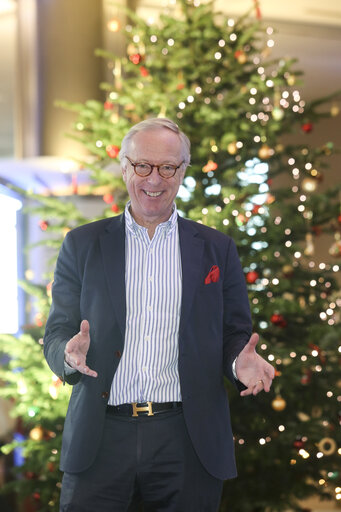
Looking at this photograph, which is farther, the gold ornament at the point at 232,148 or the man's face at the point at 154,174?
the gold ornament at the point at 232,148

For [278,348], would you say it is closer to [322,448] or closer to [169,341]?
[322,448]

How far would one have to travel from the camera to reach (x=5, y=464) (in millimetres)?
4586

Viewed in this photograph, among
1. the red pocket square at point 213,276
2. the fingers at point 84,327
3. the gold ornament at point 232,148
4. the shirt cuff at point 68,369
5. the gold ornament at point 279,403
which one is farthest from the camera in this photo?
the gold ornament at point 232,148

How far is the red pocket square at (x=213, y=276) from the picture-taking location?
1.90 metres

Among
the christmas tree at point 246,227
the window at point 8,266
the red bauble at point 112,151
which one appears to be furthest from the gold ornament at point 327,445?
the window at point 8,266

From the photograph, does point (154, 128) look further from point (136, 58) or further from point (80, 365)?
point (136, 58)

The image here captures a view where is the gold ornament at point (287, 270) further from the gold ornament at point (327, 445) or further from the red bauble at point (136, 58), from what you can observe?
the red bauble at point (136, 58)

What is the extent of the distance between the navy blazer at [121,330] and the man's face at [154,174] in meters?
0.10

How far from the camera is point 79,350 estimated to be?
5.53 feet

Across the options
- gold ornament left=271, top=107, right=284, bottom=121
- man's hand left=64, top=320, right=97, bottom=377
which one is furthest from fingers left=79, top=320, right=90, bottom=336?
gold ornament left=271, top=107, right=284, bottom=121

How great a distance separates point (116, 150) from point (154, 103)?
320mm

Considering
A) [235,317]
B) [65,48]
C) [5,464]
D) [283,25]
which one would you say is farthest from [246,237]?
[283,25]

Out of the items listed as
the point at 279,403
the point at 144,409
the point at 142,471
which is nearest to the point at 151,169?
the point at 144,409

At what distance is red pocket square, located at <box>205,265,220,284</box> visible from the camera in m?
1.90
